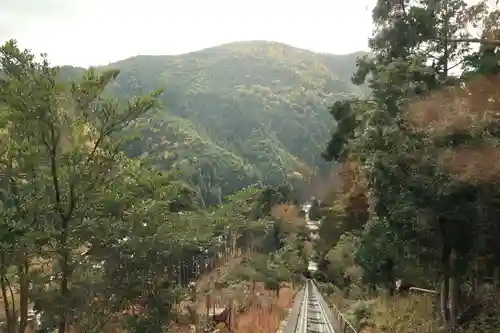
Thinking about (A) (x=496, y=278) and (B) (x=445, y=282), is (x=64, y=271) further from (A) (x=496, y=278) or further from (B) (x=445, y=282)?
(A) (x=496, y=278)

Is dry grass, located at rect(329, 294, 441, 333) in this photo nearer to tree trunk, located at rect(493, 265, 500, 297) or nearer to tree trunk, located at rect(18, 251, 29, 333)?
tree trunk, located at rect(493, 265, 500, 297)

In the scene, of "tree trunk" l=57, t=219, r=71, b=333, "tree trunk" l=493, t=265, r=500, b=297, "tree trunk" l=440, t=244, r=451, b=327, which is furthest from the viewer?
"tree trunk" l=493, t=265, r=500, b=297

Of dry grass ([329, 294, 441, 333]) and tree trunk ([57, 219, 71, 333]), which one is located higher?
tree trunk ([57, 219, 71, 333])

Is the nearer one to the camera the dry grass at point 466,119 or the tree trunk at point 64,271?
the tree trunk at point 64,271

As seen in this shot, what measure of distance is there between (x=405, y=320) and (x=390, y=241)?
428 cm

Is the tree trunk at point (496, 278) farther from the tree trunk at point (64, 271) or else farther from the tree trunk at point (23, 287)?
the tree trunk at point (23, 287)

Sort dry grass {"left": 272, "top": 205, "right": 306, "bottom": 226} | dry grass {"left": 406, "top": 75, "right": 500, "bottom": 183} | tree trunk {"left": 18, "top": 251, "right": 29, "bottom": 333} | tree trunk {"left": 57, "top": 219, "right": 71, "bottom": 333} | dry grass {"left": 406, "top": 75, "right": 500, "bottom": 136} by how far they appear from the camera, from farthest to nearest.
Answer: dry grass {"left": 272, "top": 205, "right": 306, "bottom": 226}
dry grass {"left": 406, "top": 75, "right": 500, "bottom": 136}
dry grass {"left": 406, "top": 75, "right": 500, "bottom": 183}
tree trunk {"left": 18, "top": 251, "right": 29, "bottom": 333}
tree trunk {"left": 57, "top": 219, "right": 71, "bottom": 333}

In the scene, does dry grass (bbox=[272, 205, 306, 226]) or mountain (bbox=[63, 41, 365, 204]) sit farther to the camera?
mountain (bbox=[63, 41, 365, 204])

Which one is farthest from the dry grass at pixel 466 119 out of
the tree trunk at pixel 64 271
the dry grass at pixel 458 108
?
the tree trunk at pixel 64 271

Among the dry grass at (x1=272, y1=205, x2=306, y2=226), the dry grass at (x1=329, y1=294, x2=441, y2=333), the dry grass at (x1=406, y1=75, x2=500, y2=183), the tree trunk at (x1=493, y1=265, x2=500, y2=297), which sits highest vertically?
the dry grass at (x1=406, y1=75, x2=500, y2=183)

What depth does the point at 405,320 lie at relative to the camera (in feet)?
53.2

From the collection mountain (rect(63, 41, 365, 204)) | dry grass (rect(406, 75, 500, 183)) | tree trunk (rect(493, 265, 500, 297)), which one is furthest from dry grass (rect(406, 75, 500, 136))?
mountain (rect(63, 41, 365, 204))

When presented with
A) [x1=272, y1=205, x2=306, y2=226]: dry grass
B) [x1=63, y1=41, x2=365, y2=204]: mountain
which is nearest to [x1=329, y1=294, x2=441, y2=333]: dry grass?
[x1=272, y1=205, x2=306, y2=226]: dry grass

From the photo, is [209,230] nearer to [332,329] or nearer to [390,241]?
[390,241]
